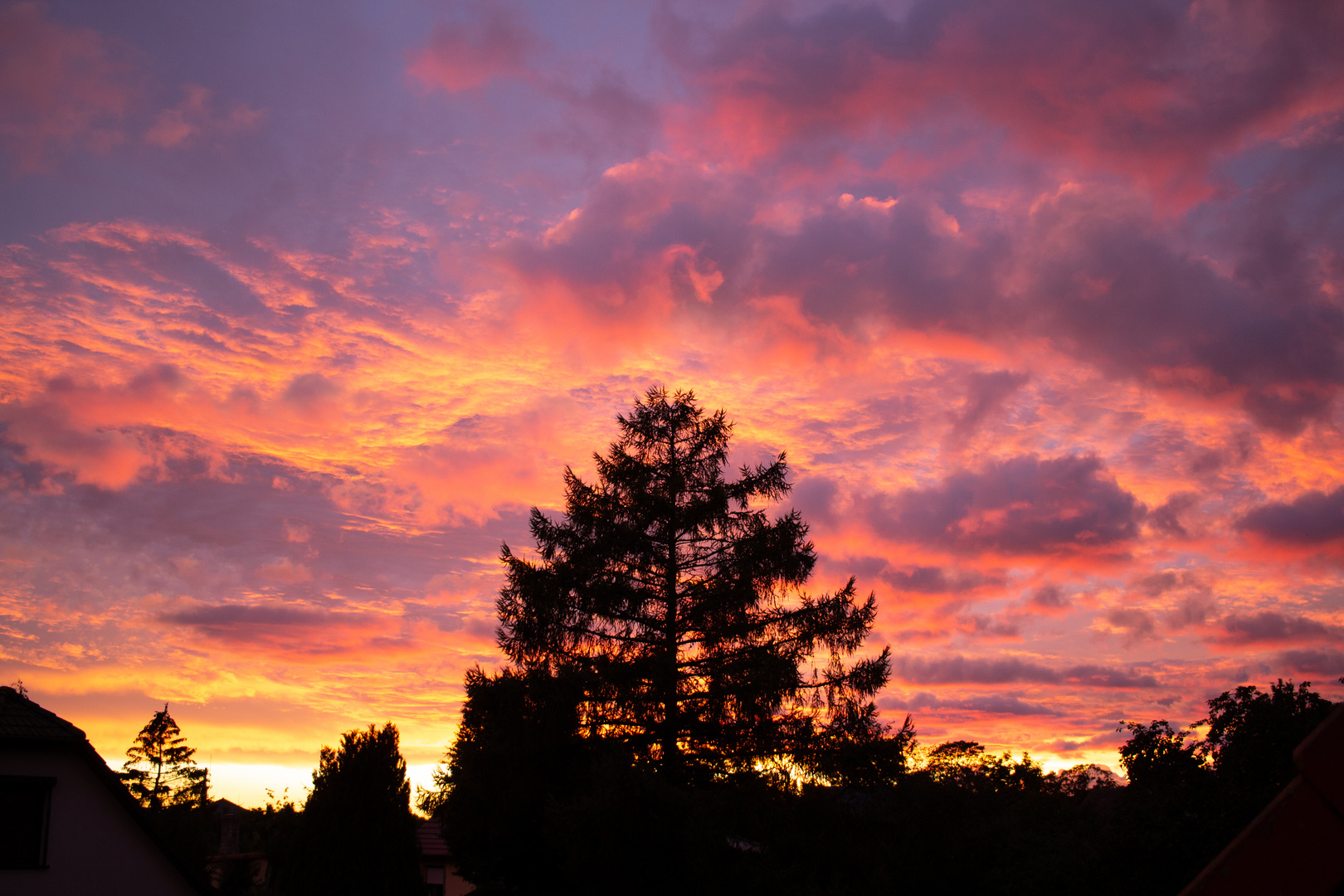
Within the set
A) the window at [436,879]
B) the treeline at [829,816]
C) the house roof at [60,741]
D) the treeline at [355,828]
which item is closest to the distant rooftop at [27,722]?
the house roof at [60,741]

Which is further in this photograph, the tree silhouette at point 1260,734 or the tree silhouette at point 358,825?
the tree silhouette at point 358,825

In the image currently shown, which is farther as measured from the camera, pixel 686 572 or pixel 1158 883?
pixel 686 572

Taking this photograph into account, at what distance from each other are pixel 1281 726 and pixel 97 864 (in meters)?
22.3

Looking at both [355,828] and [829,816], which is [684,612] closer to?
[829,816]

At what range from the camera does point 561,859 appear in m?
19.2

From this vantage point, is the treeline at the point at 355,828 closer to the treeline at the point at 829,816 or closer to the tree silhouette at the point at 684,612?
the treeline at the point at 829,816

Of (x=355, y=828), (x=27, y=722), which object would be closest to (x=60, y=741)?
(x=27, y=722)

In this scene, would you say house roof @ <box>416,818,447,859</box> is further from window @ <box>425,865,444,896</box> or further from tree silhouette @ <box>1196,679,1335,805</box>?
tree silhouette @ <box>1196,679,1335,805</box>

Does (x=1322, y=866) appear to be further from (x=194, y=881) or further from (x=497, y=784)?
(x=194, y=881)

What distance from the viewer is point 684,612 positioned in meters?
21.9

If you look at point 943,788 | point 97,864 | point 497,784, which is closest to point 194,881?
point 97,864

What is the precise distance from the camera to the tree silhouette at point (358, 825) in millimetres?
20031

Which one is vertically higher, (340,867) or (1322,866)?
(1322,866)

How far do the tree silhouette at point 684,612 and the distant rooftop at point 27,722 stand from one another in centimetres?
948
